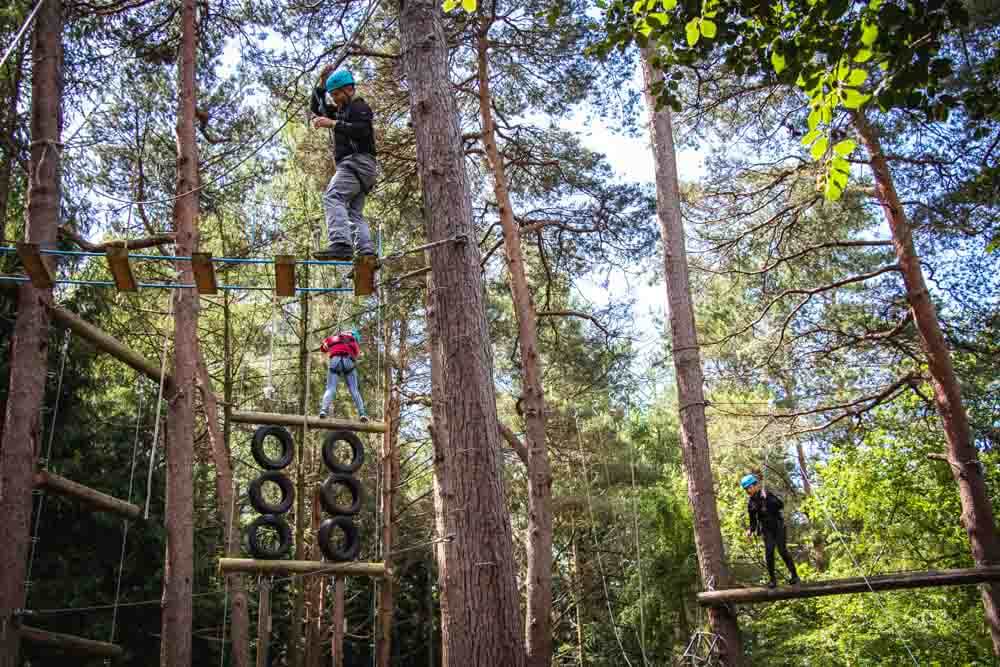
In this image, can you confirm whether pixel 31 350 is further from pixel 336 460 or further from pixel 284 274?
pixel 284 274

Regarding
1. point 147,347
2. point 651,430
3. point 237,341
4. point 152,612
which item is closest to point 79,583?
point 152,612

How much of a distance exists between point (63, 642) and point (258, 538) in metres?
2.48

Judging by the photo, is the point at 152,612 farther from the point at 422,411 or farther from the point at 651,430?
the point at 651,430

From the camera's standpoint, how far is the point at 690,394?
21.9 ft

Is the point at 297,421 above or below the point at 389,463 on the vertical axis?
below

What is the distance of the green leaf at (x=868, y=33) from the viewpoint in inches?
102

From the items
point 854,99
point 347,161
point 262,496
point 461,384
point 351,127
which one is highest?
point 351,127

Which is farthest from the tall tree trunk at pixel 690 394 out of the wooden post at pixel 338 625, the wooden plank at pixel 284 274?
the wooden post at pixel 338 625

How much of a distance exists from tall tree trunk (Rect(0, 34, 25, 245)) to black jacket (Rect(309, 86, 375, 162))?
4872 millimetres

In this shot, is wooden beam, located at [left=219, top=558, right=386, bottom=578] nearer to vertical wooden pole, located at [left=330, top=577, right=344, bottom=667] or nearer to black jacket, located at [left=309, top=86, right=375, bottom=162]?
black jacket, located at [left=309, top=86, right=375, bottom=162]

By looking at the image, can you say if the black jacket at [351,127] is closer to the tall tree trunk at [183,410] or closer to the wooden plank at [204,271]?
the wooden plank at [204,271]

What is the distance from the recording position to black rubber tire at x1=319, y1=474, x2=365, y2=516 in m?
5.51

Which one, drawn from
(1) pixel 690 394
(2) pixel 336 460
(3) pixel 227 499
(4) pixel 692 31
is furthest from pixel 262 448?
(3) pixel 227 499

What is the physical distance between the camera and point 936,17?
2654mm
